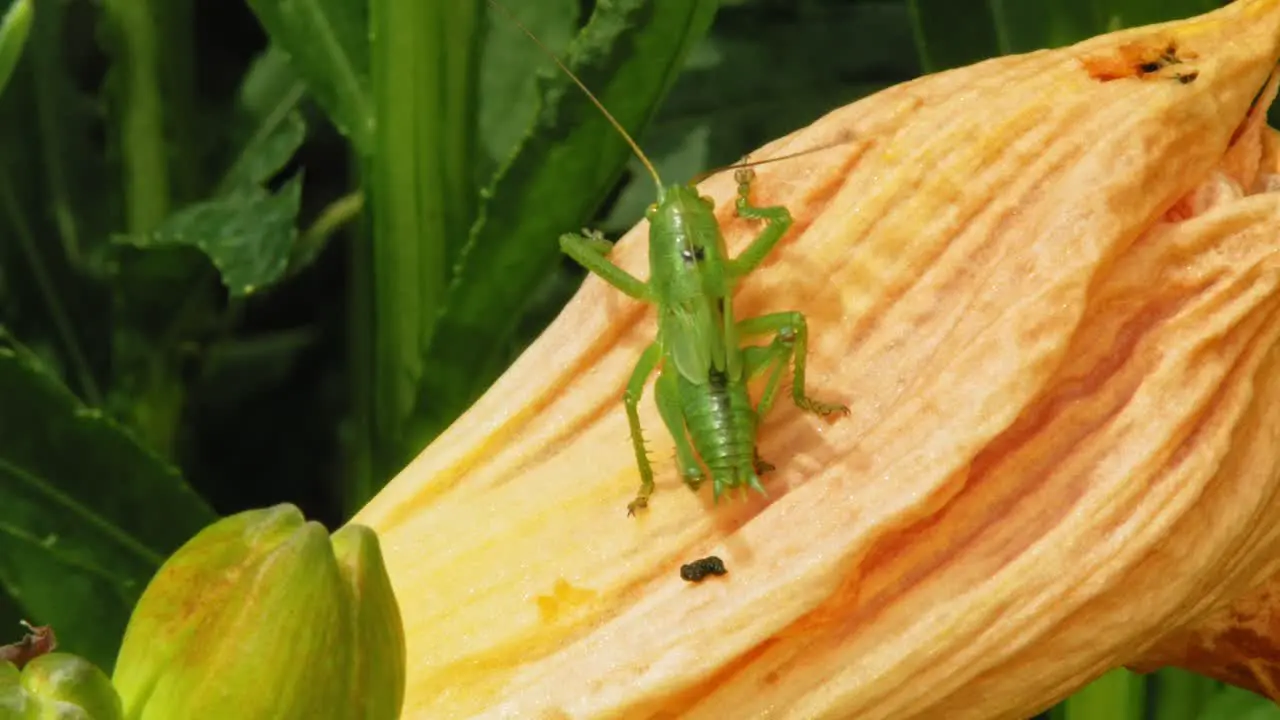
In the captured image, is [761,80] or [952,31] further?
[761,80]

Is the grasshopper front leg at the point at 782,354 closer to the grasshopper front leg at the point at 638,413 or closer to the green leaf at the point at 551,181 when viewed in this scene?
the grasshopper front leg at the point at 638,413

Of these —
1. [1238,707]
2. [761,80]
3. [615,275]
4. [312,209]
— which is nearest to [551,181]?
[615,275]

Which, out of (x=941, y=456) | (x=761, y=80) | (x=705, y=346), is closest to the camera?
(x=941, y=456)

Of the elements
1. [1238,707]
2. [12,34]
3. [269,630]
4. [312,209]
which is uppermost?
[12,34]

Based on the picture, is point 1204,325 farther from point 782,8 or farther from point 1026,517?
point 782,8

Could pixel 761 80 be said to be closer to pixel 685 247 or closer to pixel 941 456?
pixel 685 247

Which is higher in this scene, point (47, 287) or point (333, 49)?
point (333, 49)

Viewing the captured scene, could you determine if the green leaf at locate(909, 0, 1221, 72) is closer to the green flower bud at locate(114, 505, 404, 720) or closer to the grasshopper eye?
the grasshopper eye

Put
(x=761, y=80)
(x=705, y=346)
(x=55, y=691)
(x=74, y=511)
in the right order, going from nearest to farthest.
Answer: (x=55, y=691)
(x=705, y=346)
(x=74, y=511)
(x=761, y=80)
